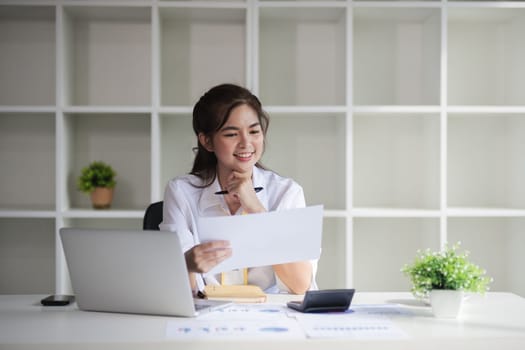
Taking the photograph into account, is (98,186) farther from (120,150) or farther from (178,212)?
(178,212)

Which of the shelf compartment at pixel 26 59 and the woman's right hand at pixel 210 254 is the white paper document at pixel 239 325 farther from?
the shelf compartment at pixel 26 59

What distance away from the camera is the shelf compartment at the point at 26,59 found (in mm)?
3574

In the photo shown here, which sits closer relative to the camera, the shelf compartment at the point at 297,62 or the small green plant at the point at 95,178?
the small green plant at the point at 95,178

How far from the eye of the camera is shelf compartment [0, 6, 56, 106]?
3574 mm

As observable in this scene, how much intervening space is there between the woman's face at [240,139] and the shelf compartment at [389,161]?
4.50ft

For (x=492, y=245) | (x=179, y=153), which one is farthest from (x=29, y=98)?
(x=492, y=245)

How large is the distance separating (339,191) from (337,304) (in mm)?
1660

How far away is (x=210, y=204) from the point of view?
93.9 inches

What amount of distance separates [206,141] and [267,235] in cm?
73

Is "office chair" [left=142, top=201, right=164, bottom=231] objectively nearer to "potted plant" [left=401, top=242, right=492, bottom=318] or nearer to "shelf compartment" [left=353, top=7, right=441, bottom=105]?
"potted plant" [left=401, top=242, right=492, bottom=318]

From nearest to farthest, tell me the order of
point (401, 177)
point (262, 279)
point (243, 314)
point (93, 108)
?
point (243, 314), point (262, 279), point (93, 108), point (401, 177)

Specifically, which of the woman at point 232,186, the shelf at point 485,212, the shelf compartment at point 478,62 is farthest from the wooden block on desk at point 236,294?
the shelf compartment at point 478,62

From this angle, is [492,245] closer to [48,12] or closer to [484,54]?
[484,54]

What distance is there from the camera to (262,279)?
2.31 metres
